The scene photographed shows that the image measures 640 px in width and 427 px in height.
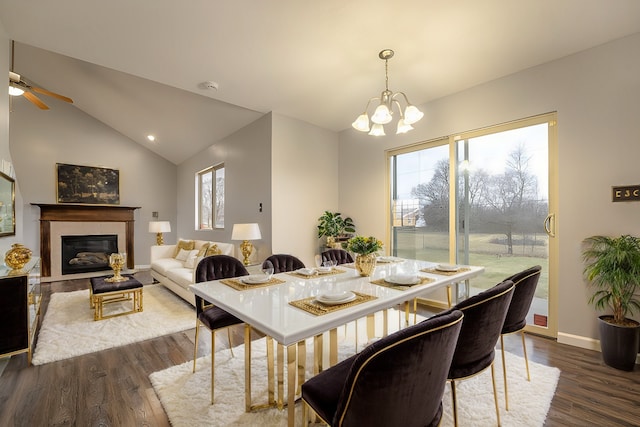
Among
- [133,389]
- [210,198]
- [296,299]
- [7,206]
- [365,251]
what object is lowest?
[133,389]

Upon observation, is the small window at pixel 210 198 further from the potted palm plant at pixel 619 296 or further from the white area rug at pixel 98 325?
the potted palm plant at pixel 619 296

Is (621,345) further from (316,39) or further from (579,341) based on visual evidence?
(316,39)

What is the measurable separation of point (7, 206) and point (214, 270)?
251cm

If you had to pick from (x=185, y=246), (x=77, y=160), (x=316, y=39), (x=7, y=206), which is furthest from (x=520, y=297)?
(x=77, y=160)

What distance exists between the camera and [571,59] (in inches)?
109

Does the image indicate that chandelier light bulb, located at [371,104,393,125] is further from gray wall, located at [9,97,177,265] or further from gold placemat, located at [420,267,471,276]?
gray wall, located at [9,97,177,265]

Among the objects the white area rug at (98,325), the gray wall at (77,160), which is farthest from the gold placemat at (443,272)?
the gray wall at (77,160)

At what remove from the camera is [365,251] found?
2100 millimetres

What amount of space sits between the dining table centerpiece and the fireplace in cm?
677

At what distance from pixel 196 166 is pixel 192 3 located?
497 cm

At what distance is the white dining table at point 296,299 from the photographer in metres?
1.21

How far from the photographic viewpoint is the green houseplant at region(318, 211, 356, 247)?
4664mm

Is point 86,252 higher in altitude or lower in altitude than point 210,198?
lower

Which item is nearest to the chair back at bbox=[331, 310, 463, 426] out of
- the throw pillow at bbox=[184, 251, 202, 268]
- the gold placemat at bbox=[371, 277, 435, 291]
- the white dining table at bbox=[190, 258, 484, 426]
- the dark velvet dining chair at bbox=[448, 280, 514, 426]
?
the white dining table at bbox=[190, 258, 484, 426]
